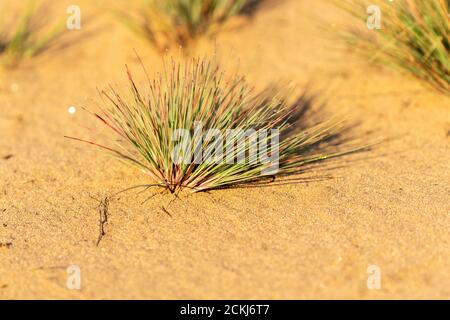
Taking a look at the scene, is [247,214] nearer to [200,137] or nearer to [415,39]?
[200,137]

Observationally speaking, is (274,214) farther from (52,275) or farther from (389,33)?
(389,33)

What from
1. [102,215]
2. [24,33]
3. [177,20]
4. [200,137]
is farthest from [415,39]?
[24,33]

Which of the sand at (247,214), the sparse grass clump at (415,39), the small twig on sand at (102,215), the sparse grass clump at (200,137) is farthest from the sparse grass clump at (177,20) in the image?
the small twig on sand at (102,215)

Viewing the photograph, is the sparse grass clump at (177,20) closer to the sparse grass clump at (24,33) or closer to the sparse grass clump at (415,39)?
the sparse grass clump at (24,33)

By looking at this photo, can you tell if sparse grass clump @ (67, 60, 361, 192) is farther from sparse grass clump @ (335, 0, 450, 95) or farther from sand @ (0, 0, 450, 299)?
sparse grass clump @ (335, 0, 450, 95)

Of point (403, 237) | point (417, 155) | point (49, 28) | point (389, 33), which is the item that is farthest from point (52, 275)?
point (49, 28)
